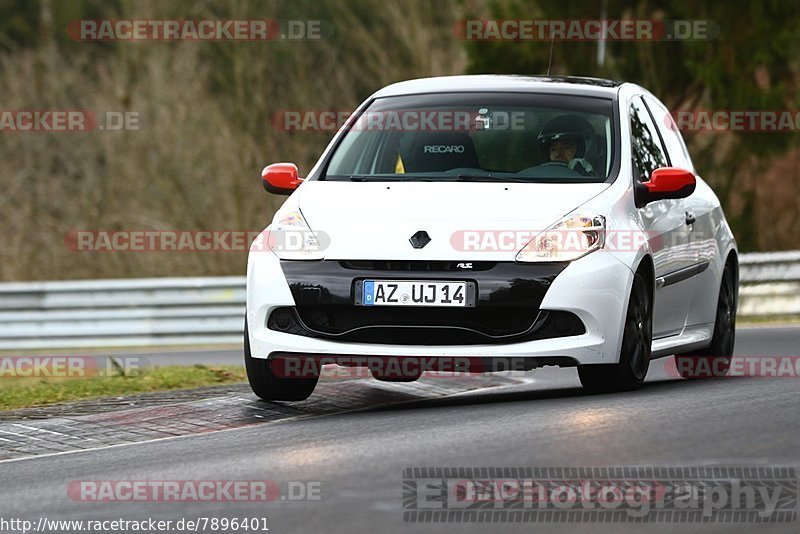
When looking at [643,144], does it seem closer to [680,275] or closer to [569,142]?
[569,142]

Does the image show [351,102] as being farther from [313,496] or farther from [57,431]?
[313,496]

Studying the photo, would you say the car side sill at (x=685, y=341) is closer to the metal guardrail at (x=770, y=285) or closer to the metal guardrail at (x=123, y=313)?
the metal guardrail at (x=770, y=285)

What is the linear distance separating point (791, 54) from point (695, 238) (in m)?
12.9

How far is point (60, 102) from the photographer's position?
104 ft

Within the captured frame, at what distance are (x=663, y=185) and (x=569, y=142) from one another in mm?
621

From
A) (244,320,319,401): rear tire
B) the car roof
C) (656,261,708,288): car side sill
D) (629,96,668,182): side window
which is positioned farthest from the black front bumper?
the car roof

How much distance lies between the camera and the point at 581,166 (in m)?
9.93

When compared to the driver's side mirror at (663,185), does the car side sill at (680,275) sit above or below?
below

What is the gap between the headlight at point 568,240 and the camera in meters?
8.96

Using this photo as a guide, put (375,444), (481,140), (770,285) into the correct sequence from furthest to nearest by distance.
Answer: (770,285)
(481,140)
(375,444)

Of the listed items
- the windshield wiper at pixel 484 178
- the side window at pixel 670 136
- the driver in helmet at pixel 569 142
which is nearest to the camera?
the windshield wiper at pixel 484 178

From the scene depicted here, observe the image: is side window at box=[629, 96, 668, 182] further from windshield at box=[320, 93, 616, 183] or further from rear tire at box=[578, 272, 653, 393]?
rear tire at box=[578, 272, 653, 393]

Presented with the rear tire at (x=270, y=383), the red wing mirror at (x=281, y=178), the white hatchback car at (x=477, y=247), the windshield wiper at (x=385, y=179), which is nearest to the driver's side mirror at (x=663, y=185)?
the white hatchback car at (x=477, y=247)

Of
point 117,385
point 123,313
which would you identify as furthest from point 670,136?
point 123,313
